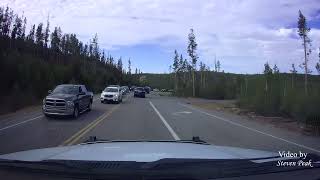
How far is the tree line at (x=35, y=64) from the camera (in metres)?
43.5

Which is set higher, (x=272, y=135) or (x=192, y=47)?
(x=192, y=47)

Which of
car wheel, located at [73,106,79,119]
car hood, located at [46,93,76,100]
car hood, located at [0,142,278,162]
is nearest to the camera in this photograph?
car hood, located at [0,142,278,162]

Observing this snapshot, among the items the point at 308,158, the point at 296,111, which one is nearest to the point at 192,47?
the point at 296,111

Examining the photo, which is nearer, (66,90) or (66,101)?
(66,101)

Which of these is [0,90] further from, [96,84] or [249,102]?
[96,84]

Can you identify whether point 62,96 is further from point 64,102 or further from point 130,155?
point 130,155

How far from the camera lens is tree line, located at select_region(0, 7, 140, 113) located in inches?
1711

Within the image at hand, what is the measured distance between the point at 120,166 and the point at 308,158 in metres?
1.83

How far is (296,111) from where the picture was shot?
28828 mm

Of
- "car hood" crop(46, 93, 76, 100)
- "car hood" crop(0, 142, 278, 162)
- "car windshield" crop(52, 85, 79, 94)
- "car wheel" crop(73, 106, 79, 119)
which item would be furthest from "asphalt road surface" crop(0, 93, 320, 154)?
"car hood" crop(0, 142, 278, 162)

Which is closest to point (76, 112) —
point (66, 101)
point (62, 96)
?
point (62, 96)

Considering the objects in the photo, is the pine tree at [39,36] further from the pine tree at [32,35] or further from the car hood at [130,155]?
the car hood at [130,155]

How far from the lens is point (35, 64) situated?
51.2m

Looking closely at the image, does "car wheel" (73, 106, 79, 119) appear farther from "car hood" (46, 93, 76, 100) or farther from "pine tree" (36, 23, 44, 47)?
"pine tree" (36, 23, 44, 47)
